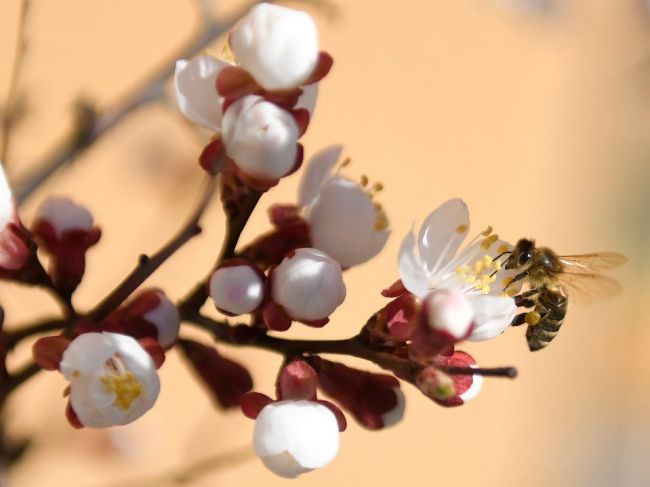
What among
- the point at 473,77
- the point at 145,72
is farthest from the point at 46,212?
the point at 473,77

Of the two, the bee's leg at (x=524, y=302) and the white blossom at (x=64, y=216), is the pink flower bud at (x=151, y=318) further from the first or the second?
the bee's leg at (x=524, y=302)

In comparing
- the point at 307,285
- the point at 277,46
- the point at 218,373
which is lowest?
the point at 218,373

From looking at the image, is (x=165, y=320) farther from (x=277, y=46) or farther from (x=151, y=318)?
(x=277, y=46)

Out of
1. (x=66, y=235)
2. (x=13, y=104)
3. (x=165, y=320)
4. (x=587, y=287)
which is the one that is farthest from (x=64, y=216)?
(x=587, y=287)

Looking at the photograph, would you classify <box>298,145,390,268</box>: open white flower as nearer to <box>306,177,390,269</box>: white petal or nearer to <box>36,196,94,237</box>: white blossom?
<box>306,177,390,269</box>: white petal

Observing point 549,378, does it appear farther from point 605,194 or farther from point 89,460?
point 89,460

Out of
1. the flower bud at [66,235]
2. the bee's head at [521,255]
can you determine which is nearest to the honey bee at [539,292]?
the bee's head at [521,255]
